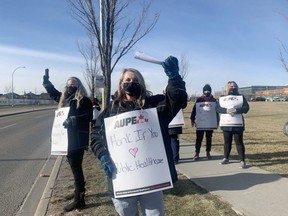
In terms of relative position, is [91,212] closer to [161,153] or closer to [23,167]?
[161,153]

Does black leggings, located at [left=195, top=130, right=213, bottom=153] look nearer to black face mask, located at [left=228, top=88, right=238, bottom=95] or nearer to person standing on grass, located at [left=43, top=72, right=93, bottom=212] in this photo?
black face mask, located at [left=228, top=88, right=238, bottom=95]

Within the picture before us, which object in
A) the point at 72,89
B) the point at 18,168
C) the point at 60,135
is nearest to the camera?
the point at 72,89

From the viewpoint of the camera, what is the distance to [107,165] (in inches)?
125

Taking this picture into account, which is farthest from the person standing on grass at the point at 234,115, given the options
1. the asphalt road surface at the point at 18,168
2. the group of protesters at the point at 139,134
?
the group of protesters at the point at 139,134

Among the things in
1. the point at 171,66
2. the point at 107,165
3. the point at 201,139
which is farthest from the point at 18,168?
the point at 171,66

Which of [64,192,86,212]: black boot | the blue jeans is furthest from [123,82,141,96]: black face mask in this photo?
[64,192,86,212]: black boot

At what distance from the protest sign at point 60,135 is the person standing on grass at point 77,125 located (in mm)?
172

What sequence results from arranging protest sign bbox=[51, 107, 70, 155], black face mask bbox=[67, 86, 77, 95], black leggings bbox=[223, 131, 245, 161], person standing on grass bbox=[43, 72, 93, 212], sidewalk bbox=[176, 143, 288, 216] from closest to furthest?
sidewalk bbox=[176, 143, 288, 216], person standing on grass bbox=[43, 72, 93, 212], black face mask bbox=[67, 86, 77, 95], protest sign bbox=[51, 107, 70, 155], black leggings bbox=[223, 131, 245, 161]

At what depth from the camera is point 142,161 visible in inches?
125

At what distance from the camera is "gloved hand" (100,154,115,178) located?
125 inches

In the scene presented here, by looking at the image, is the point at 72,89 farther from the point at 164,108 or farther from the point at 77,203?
the point at 164,108

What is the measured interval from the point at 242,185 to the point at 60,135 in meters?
3.08

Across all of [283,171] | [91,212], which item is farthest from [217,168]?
[91,212]

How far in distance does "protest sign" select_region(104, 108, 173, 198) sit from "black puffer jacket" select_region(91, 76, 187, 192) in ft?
0.27
